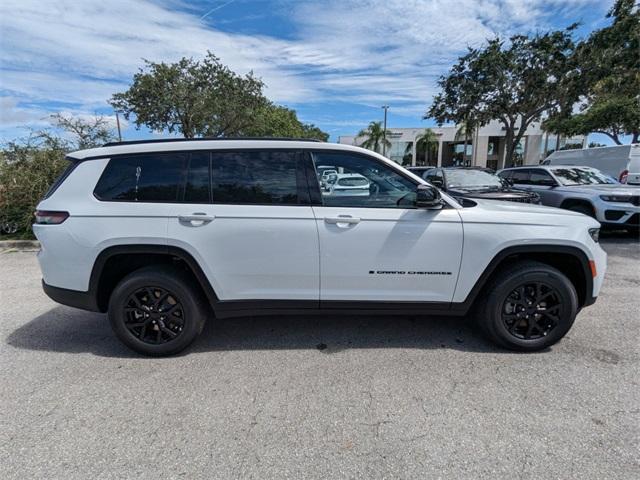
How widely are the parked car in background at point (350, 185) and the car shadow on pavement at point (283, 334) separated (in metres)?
1.41

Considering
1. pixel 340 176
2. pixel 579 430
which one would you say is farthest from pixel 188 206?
pixel 579 430

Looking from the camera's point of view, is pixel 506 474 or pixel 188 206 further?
pixel 188 206

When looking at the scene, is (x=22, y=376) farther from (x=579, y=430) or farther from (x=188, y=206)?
(x=579, y=430)

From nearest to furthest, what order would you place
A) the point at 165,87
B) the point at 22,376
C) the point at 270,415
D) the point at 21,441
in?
the point at 21,441 → the point at 270,415 → the point at 22,376 → the point at 165,87

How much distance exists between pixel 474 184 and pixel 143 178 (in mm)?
7450

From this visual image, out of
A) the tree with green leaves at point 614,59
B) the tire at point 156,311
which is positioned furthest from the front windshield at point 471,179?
the tree with green leaves at point 614,59

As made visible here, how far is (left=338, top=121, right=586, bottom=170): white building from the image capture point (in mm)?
45500

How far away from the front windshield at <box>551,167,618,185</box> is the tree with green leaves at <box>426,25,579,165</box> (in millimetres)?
10089

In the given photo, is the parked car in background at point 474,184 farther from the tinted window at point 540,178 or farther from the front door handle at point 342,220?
the front door handle at point 342,220

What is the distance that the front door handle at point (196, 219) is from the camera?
289 centimetres

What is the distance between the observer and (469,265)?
2986mm

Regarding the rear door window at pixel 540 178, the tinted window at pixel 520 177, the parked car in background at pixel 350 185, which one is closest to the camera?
the parked car in background at pixel 350 185

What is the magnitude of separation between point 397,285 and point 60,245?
2849 millimetres

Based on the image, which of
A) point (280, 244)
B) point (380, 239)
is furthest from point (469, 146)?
Answer: point (280, 244)
